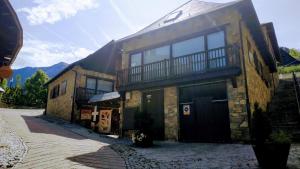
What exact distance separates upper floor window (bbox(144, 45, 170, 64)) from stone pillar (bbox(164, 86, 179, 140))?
2.08 metres

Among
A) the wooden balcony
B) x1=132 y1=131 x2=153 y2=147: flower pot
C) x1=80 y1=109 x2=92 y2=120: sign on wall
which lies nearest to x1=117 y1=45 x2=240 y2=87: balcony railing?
x1=132 y1=131 x2=153 y2=147: flower pot

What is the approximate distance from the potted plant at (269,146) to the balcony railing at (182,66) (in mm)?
4372

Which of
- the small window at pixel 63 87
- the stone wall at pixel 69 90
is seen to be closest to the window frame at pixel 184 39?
the stone wall at pixel 69 90

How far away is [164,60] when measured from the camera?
12.3 metres

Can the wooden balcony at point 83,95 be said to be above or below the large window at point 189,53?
below

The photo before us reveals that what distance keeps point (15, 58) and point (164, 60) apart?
7576 millimetres

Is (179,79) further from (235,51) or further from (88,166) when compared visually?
(88,166)

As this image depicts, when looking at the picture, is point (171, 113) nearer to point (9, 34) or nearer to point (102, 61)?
point (9, 34)

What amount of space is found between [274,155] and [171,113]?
6.92m

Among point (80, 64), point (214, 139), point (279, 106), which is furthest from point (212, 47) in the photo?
point (80, 64)

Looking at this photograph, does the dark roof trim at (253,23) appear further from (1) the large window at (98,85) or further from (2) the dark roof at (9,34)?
(1) the large window at (98,85)

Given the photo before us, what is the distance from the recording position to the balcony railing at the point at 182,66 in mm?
10156

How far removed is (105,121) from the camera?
1853cm

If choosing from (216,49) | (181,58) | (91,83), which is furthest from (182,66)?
(91,83)
